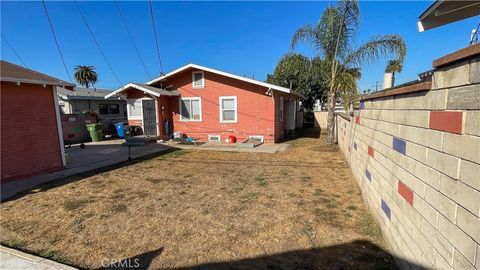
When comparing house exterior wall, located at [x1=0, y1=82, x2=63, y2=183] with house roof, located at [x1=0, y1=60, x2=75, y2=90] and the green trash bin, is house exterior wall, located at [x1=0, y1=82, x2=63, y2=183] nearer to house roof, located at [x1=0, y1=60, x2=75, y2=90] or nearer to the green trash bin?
house roof, located at [x1=0, y1=60, x2=75, y2=90]

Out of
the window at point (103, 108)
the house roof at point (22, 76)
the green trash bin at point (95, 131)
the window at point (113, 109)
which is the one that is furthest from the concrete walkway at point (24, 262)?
the window at point (113, 109)

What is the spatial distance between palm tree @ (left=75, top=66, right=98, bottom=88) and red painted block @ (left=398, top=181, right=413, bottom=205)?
45464mm

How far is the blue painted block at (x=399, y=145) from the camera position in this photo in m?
2.77

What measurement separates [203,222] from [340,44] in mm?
9306

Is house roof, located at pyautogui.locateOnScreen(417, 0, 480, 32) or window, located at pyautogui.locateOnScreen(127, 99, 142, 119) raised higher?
house roof, located at pyautogui.locateOnScreen(417, 0, 480, 32)

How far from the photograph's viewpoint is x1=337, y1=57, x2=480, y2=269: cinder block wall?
159 centimetres

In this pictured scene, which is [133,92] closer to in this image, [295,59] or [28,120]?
[28,120]

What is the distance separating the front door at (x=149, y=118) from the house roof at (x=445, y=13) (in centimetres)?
1283

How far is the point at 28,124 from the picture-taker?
22.7 feet

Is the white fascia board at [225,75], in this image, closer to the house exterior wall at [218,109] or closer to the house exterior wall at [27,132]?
the house exterior wall at [218,109]

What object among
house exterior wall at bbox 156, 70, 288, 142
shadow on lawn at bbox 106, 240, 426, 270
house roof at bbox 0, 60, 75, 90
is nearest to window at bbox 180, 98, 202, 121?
house exterior wall at bbox 156, 70, 288, 142

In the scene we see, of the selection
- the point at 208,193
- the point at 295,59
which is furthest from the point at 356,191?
the point at 295,59

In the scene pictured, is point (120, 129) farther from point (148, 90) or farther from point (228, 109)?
point (228, 109)

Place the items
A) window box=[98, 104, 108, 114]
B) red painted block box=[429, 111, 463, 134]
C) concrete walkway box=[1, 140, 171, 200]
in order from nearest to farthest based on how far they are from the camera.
→ red painted block box=[429, 111, 463, 134]
concrete walkway box=[1, 140, 171, 200]
window box=[98, 104, 108, 114]
